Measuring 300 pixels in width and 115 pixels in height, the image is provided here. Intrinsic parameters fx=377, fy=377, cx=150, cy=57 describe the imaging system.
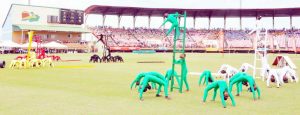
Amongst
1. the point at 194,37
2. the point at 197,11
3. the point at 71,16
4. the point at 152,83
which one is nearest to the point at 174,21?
the point at 152,83

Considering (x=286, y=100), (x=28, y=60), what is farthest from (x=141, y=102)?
(x=28, y=60)

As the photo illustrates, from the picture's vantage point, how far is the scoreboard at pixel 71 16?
90.9 meters

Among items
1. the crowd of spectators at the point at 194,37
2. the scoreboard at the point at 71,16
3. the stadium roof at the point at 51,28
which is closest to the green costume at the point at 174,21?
the crowd of spectators at the point at 194,37

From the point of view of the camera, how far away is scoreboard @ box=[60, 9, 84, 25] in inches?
3580

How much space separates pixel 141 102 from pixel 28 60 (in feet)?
55.4

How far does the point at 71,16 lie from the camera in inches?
3637

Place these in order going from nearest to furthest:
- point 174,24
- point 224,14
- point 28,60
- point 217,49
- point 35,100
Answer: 1. point 35,100
2. point 174,24
3. point 28,60
4. point 217,49
5. point 224,14

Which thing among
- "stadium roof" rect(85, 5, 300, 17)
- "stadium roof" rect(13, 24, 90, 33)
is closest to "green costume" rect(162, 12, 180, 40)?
"stadium roof" rect(85, 5, 300, 17)

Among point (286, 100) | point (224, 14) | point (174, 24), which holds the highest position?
point (224, 14)

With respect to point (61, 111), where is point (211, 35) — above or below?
above

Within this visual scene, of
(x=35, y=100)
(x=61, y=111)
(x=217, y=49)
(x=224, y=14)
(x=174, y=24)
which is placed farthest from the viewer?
(x=224, y=14)

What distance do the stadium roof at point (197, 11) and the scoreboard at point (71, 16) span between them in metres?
5.39

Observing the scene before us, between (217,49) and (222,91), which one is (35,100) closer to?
(222,91)

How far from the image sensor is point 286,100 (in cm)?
1120
